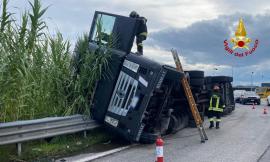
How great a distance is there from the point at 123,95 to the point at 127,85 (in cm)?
23

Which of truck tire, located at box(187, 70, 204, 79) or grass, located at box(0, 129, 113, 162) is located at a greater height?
truck tire, located at box(187, 70, 204, 79)

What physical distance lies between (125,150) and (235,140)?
345 centimetres

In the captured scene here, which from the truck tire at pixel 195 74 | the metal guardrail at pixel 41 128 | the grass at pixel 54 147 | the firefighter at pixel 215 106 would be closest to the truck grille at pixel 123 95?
the metal guardrail at pixel 41 128

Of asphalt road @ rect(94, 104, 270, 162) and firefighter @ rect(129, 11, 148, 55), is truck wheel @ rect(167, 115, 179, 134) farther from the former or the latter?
firefighter @ rect(129, 11, 148, 55)

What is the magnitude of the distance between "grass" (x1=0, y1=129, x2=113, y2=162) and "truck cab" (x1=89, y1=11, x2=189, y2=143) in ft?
1.61

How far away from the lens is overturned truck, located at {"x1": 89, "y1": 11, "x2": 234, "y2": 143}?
331 inches

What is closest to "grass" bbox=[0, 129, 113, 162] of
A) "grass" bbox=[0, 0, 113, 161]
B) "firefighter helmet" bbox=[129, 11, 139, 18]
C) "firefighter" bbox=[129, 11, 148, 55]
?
"grass" bbox=[0, 0, 113, 161]

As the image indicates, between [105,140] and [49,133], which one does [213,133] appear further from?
[49,133]

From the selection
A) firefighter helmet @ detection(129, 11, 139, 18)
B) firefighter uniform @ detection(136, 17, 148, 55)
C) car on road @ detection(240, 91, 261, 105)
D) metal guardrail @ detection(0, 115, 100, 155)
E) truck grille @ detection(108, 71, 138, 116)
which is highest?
firefighter helmet @ detection(129, 11, 139, 18)

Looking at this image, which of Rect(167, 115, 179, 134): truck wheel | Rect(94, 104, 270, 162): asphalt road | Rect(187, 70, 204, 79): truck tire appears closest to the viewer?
Rect(94, 104, 270, 162): asphalt road

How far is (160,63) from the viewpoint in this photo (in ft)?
28.5

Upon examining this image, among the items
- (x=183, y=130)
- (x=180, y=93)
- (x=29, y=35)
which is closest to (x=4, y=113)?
(x=29, y=35)

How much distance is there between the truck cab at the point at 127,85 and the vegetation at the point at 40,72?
27 cm

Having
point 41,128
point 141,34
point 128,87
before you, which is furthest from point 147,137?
point 41,128
